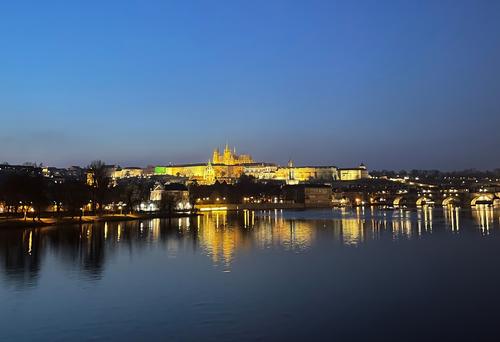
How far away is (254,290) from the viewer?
16.6 m

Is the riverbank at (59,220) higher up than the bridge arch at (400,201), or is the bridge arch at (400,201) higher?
the bridge arch at (400,201)

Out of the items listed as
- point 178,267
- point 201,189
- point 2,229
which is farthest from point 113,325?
point 201,189

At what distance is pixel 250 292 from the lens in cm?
1633

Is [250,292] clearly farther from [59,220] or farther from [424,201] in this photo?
[424,201]

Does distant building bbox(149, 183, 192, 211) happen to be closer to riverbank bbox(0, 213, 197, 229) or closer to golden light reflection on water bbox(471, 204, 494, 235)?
riverbank bbox(0, 213, 197, 229)

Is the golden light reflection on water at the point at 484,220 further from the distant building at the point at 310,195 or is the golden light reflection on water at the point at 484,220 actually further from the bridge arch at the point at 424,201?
the distant building at the point at 310,195

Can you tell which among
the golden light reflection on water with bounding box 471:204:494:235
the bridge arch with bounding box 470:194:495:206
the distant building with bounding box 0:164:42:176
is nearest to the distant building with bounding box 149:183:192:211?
the distant building with bounding box 0:164:42:176

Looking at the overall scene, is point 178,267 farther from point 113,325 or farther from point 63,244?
point 63,244

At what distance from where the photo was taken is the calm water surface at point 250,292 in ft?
40.0

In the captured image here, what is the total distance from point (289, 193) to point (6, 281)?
120157 millimetres

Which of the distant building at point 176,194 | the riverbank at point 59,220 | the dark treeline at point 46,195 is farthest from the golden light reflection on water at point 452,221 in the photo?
the distant building at point 176,194

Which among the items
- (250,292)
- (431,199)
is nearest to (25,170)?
(250,292)

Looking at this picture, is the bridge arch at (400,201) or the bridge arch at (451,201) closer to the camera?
the bridge arch at (451,201)

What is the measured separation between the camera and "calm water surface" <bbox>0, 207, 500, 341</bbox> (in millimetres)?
12203
